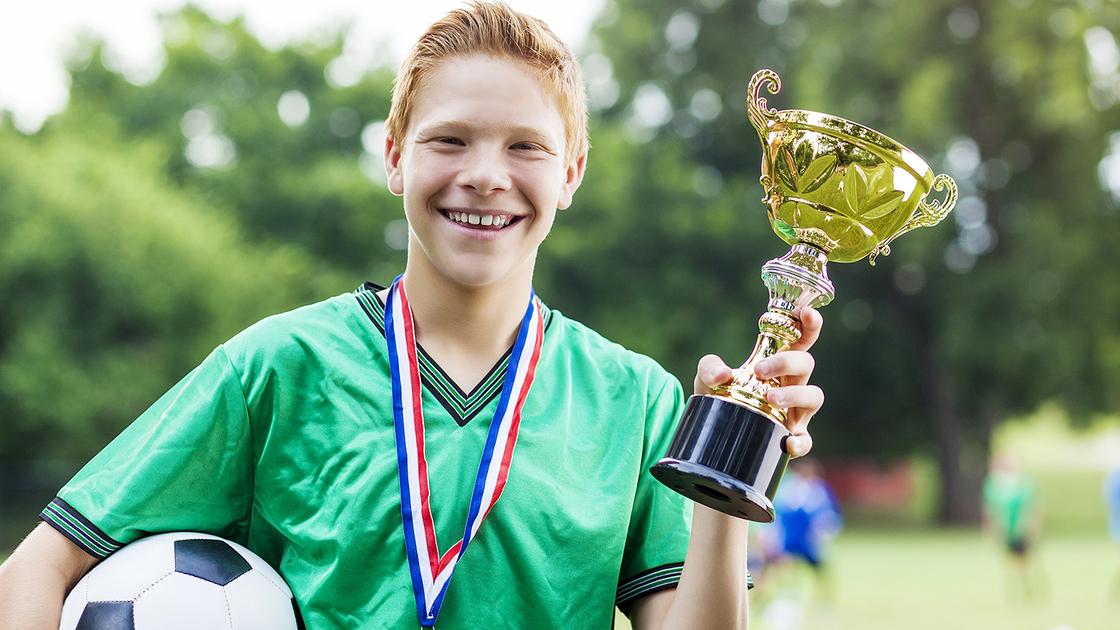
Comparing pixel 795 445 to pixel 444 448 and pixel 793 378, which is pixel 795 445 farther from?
pixel 444 448

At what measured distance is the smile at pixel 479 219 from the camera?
188 centimetres

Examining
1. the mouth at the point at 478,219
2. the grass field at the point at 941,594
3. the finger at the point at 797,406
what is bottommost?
the grass field at the point at 941,594

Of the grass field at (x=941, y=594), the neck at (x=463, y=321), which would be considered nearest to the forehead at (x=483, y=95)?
the neck at (x=463, y=321)

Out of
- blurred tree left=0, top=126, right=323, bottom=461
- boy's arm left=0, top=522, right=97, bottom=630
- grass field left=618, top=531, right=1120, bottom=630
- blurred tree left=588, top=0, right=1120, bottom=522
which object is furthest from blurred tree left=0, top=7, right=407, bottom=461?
boy's arm left=0, top=522, right=97, bottom=630

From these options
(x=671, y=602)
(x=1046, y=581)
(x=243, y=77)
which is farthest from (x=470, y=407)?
(x=243, y=77)

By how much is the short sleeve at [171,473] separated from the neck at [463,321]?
372mm

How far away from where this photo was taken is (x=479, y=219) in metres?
1.88

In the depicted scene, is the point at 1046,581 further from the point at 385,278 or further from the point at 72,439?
the point at 385,278

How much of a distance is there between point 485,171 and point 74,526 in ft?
3.08

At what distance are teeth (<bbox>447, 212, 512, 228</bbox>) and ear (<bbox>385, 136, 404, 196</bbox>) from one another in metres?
0.18

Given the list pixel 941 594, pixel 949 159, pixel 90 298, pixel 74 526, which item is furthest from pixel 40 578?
pixel 949 159

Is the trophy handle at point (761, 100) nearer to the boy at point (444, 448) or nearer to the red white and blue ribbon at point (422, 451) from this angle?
the boy at point (444, 448)

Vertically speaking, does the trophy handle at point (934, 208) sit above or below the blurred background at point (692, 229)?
below

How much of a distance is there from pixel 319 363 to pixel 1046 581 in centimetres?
1471
